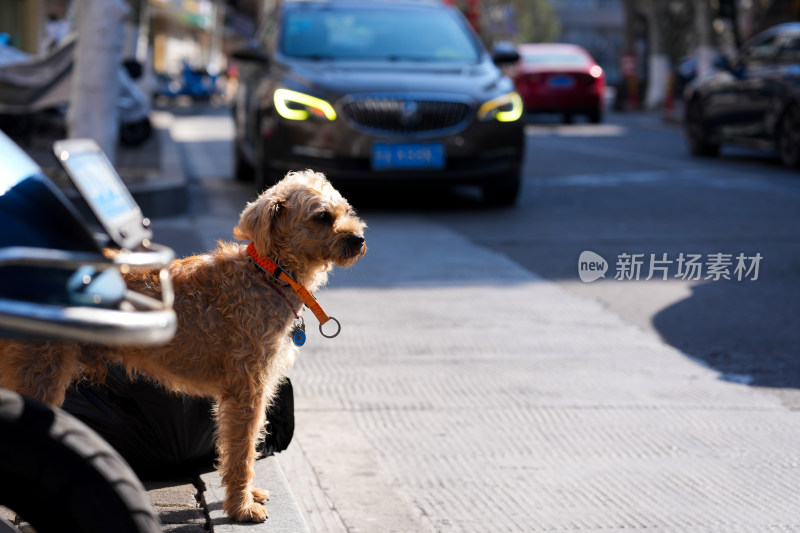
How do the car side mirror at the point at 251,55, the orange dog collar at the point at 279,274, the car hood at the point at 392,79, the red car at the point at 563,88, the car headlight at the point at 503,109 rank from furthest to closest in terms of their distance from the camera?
the red car at the point at 563,88 < the car side mirror at the point at 251,55 < the car headlight at the point at 503,109 < the car hood at the point at 392,79 < the orange dog collar at the point at 279,274

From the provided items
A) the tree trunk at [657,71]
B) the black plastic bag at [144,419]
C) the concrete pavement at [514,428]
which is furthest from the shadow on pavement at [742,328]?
the tree trunk at [657,71]

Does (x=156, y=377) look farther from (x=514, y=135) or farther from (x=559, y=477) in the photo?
(x=514, y=135)

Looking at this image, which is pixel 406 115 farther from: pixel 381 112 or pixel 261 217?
pixel 261 217

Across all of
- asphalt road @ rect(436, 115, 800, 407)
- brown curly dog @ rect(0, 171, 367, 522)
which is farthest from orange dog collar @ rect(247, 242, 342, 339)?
asphalt road @ rect(436, 115, 800, 407)

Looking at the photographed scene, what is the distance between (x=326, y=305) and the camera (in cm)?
658

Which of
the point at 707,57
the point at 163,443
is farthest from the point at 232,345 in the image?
the point at 707,57

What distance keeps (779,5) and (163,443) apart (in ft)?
112

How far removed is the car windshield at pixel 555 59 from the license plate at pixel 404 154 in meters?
16.9

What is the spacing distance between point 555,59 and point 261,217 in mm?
23985

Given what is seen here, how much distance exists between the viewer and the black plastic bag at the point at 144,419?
11.9 feet

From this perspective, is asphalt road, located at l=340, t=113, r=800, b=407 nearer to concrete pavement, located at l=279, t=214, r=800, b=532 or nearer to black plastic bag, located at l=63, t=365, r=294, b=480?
concrete pavement, located at l=279, t=214, r=800, b=532

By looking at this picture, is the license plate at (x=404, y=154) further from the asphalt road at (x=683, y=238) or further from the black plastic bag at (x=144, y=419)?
the black plastic bag at (x=144, y=419)

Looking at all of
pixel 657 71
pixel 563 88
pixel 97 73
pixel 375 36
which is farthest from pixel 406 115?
pixel 657 71

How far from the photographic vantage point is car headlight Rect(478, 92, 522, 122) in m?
9.98
